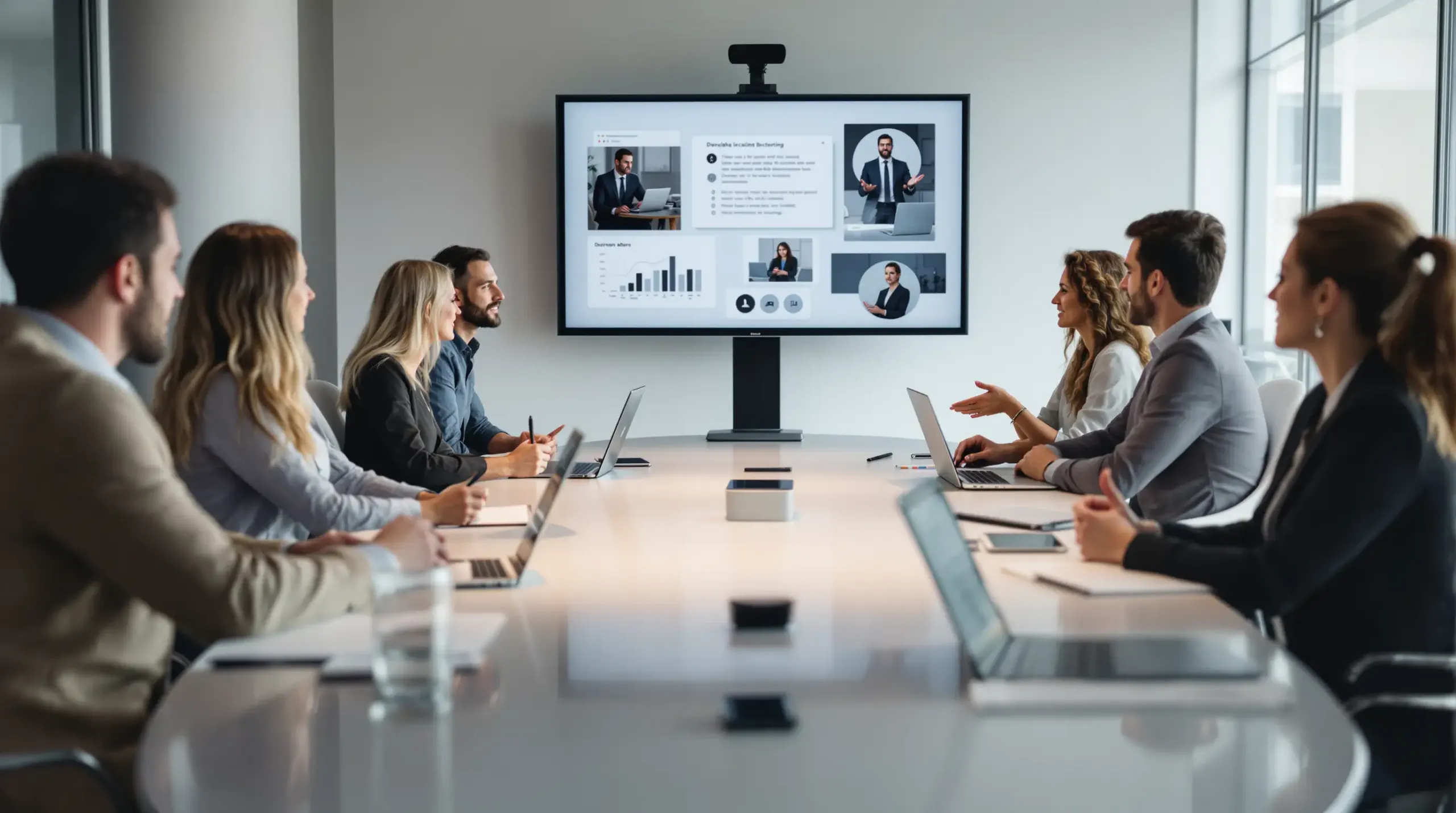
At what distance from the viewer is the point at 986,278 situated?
6.51 metres

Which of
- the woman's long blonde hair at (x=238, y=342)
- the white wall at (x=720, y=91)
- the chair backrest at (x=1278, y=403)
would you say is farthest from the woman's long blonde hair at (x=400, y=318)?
the white wall at (x=720, y=91)

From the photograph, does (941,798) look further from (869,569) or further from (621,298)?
(621,298)

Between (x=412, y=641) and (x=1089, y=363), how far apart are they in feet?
10.9

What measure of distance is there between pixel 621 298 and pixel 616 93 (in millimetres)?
994

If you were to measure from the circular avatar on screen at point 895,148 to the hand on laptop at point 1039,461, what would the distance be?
296 centimetres

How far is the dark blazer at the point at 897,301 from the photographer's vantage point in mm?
6238

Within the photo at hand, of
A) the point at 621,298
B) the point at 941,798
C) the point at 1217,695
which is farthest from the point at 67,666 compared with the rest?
the point at 621,298

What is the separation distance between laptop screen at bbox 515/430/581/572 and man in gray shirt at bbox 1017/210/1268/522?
131 cm

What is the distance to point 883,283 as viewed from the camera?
6.23 meters

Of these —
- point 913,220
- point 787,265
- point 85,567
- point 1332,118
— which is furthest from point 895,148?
point 85,567

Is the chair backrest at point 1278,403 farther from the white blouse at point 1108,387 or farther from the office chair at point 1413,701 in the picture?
the office chair at point 1413,701

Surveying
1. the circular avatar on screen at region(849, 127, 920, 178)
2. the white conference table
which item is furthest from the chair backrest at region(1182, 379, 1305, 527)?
the circular avatar on screen at region(849, 127, 920, 178)

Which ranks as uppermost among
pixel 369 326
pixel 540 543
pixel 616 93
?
pixel 616 93

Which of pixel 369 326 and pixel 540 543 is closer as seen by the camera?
pixel 540 543
